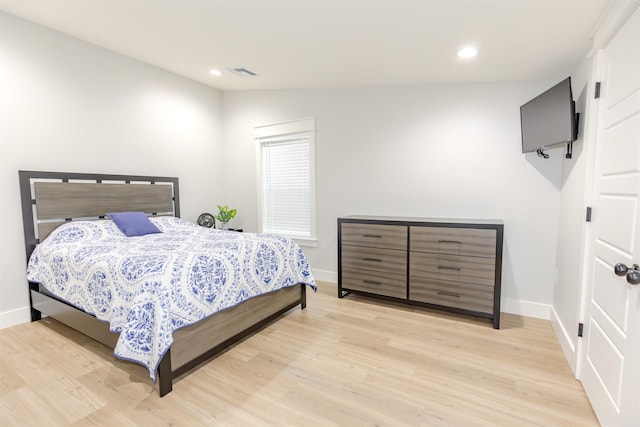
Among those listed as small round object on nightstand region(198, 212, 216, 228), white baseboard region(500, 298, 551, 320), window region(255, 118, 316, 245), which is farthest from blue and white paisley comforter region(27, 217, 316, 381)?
white baseboard region(500, 298, 551, 320)

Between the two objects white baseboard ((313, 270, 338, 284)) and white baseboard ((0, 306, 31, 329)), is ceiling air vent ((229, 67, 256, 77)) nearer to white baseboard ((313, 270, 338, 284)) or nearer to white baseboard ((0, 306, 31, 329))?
white baseboard ((313, 270, 338, 284))

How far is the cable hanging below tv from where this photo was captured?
86.4 inches

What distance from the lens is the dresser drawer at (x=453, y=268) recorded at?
2.82m

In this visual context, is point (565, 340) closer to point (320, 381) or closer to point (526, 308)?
point (526, 308)

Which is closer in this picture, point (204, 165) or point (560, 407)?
point (560, 407)

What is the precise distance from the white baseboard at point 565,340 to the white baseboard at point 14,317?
14.7 feet

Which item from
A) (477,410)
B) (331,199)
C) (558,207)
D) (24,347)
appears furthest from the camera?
(331,199)

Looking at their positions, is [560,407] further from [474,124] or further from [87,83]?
[87,83]

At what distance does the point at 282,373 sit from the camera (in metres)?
2.15

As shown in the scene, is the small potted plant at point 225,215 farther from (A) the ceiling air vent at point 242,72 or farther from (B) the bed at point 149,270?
(A) the ceiling air vent at point 242,72

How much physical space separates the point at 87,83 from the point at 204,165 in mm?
1659

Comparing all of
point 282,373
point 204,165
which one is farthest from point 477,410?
point 204,165

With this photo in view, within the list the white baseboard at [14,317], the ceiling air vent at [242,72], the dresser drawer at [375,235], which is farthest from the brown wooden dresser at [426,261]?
the white baseboard at [14,317]

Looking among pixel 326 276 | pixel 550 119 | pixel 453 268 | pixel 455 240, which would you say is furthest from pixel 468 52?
pixel 326 276
